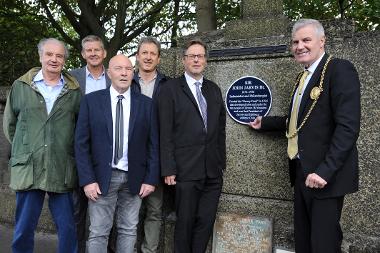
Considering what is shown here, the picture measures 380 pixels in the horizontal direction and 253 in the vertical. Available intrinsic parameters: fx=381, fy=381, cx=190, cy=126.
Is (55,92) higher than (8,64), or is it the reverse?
(8,64)

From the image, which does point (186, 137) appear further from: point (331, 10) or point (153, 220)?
point (331, 10)

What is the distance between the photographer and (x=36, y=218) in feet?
11.4

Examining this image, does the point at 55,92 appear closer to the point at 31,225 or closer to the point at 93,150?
the point at 93,150

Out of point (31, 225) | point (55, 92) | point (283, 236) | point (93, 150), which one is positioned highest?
point (55, 92)

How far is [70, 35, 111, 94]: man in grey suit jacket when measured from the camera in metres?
4.04

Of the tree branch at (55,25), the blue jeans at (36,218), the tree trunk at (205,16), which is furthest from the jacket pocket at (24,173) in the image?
the tree branch at (55,25)

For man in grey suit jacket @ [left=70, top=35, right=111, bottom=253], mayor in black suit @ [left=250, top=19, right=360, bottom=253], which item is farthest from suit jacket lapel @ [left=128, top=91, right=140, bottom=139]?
mayor in black suit @ [left=250, top=19, right=360, bottom=253]

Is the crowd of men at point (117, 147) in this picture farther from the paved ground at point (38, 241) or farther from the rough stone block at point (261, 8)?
the paved ground at point (38, 241)

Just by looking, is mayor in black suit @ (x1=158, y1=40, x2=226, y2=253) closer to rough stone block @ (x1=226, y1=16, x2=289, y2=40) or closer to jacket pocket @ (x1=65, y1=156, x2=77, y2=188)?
rough stone block @ (x1=226, y1=16, x2=289, y2=40)

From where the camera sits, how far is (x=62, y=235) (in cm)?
353

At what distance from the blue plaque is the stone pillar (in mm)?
479

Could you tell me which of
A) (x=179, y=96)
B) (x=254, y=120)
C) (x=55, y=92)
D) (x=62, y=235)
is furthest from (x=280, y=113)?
(x=62, y=235)

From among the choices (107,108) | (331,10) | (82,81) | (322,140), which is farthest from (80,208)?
(331,10)

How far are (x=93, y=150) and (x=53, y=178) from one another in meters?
0.44
